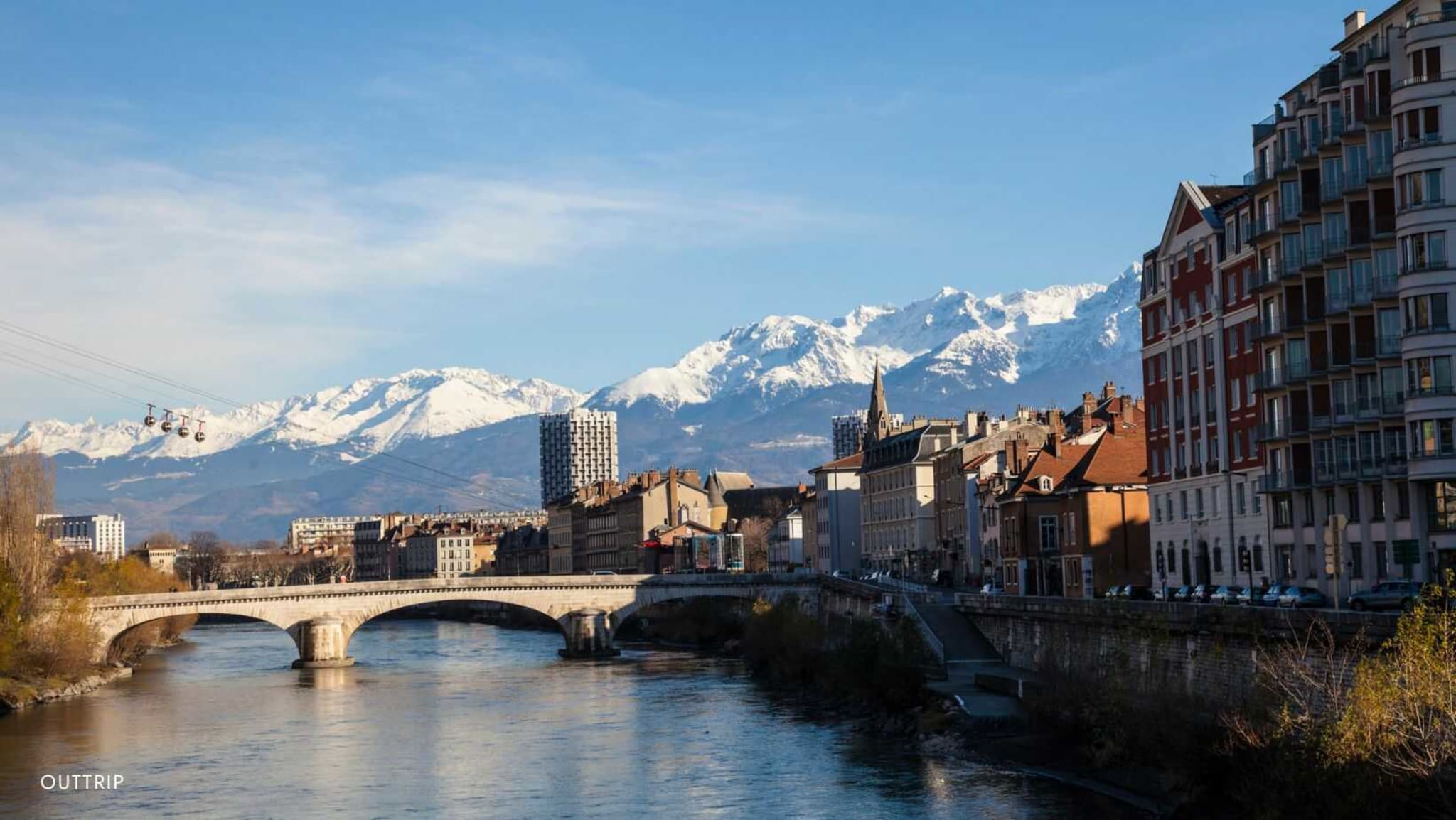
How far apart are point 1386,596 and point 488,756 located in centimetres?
3611

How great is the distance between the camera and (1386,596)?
57094mm

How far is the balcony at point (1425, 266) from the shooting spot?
6391 centimetres

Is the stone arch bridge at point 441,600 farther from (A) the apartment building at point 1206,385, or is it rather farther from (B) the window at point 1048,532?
(A) the apartment building at point 1206,385

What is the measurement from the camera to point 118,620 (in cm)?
13025

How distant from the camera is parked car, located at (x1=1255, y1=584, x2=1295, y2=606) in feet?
211

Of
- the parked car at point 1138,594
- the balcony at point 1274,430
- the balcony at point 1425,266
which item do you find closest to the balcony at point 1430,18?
the balcony at point 1425,266

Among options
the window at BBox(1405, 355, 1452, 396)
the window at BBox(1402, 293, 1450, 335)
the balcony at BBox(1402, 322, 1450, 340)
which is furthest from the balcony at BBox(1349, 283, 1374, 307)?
the window at BBox(1405, 355, 1452, 396)

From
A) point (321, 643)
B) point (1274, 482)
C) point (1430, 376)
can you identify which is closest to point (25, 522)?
point (321, 643)

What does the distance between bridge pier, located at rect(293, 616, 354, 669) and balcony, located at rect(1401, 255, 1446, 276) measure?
9207 centimetres

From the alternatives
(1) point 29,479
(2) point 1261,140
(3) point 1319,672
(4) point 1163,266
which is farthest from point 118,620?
(3) point 1319,672

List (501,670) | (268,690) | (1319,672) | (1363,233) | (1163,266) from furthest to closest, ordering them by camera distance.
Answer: (501,670) < (268,690) < (1163,266) < (1363,233) < (1319,672)

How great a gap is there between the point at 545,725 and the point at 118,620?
56.5 m

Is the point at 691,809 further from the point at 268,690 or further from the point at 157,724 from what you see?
the point at 268,690

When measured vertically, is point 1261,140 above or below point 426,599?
above
